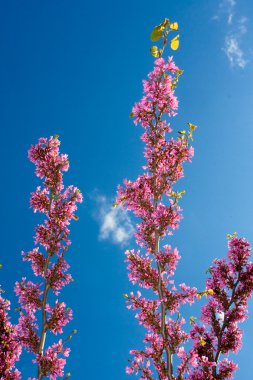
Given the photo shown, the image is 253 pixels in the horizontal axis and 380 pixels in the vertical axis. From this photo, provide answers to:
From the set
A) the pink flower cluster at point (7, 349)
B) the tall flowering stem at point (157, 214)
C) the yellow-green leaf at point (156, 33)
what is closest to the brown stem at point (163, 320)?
the tall flowering stem at point (157, 214)

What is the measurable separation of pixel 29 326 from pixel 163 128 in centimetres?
895

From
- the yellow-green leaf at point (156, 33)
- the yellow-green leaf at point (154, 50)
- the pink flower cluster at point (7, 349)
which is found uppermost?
the yellow-green leaf at point (154, 50)

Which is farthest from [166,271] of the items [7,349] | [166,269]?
[7,349]

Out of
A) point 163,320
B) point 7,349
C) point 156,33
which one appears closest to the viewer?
point 156,33

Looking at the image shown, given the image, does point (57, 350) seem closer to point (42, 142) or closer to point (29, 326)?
point (29, 326)

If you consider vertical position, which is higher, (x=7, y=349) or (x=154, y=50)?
(x=154, y=50)

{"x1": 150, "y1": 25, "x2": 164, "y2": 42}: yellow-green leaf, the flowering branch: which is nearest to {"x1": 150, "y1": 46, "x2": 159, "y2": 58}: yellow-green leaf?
the flowering branch

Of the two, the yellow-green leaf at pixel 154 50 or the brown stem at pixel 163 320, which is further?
the yellow-green leaf at pixel 154 50

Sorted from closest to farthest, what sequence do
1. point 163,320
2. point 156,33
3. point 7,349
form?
point 156,33, point 163,320, point 7,349

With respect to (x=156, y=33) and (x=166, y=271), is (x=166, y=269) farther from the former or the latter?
(x=156, y=33)

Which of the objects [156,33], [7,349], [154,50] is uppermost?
[154,50]

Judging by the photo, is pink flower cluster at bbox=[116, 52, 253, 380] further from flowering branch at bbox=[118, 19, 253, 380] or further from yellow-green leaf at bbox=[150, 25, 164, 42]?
yellow-green leaf at bbox=[150, 25, 164, 42]

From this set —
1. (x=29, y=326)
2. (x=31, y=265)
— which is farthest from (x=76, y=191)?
(x=29, y=326)

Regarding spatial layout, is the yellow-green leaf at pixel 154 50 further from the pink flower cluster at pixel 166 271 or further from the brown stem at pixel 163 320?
the brown stem at pixel 163 320
